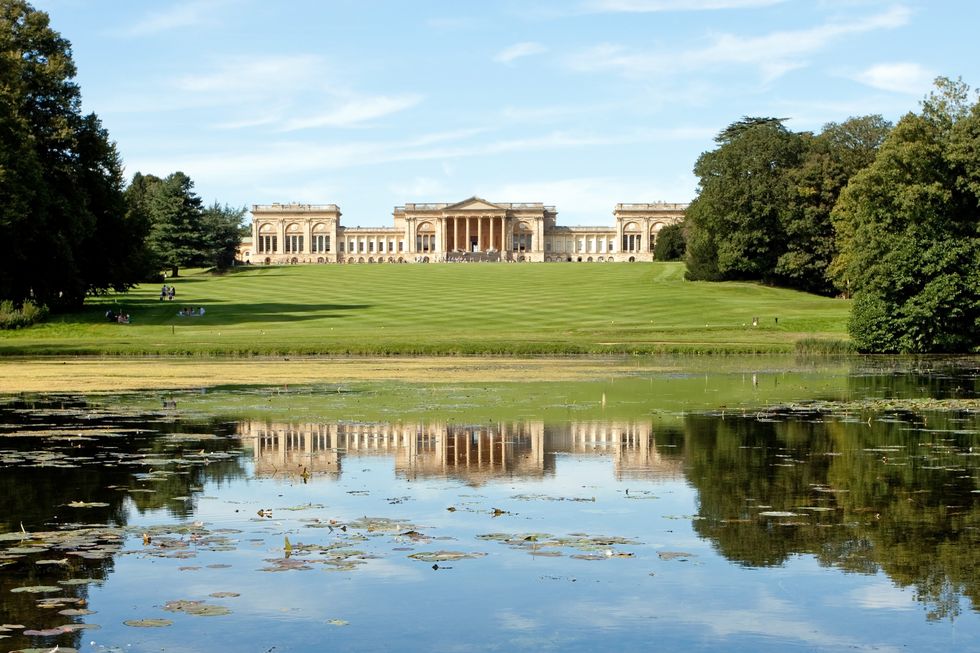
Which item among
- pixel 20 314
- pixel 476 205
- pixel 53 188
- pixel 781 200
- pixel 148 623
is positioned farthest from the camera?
pixel 476 205

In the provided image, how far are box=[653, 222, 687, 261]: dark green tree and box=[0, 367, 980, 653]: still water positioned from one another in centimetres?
9829

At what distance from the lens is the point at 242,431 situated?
19.1 m

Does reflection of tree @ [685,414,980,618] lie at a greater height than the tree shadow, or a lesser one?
lesser

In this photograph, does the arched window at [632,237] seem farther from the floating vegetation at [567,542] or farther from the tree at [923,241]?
the floating vegetation at [567,542]

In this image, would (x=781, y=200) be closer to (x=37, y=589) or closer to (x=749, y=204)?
(x=749, y=204)

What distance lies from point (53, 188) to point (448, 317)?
19739mm

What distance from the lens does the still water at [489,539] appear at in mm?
8516

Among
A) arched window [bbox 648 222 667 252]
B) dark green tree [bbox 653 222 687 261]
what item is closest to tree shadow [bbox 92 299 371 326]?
dark green tree [bbox 653 222 687 261]

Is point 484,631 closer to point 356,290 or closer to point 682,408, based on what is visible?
point 682,408

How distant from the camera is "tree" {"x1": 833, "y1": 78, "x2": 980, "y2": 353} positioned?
139ft

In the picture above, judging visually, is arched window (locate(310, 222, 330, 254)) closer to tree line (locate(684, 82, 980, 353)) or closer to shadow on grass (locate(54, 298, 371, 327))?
shadow on grass (locate(54, 298, 371, 327))

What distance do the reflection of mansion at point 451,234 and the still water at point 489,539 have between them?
145 meters

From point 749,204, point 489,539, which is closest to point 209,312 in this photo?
point 749,204

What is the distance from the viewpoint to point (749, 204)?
258 feet
